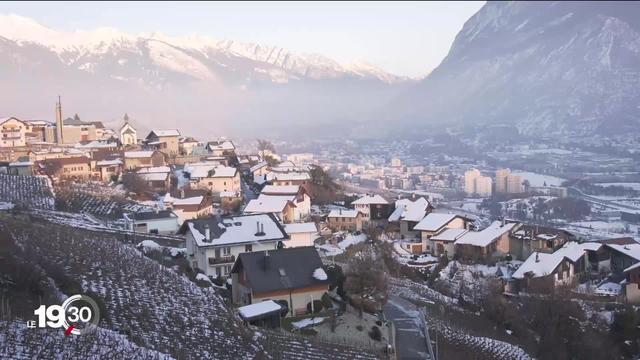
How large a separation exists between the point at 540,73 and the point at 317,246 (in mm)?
123294

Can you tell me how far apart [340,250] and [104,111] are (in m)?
115

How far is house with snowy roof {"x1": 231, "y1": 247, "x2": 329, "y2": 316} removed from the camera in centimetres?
1617

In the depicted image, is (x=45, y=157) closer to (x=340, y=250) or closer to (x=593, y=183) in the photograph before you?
(x=340, y=250)

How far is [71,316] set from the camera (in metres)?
11.3

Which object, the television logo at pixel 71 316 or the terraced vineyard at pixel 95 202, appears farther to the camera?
the terraced vineyard at pixel 95 202

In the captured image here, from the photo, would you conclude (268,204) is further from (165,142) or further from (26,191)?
(165,142)

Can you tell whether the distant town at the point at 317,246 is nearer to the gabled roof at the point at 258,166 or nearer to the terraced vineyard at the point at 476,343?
the terraced vineyard at the point at 476,343

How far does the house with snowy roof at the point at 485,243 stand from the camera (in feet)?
91.2

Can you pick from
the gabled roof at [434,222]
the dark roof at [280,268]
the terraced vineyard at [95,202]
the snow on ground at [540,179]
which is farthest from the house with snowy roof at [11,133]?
the snow on ground at [540,179]

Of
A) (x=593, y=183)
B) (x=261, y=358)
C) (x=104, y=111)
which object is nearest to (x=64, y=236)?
(x=261, y=358)

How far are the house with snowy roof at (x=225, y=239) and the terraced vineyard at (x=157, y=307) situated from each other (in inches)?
92.7

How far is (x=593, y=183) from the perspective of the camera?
219 feet

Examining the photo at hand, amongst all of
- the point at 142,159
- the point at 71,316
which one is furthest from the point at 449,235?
the point at 71,316

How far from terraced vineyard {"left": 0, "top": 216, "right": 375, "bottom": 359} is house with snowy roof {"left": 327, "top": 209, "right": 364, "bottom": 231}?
1461 centimetres
